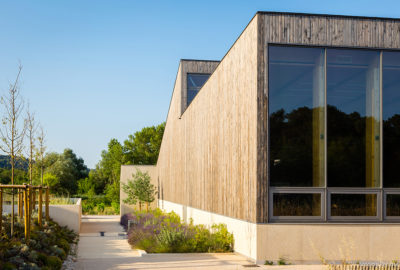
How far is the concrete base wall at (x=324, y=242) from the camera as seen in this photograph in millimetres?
9047

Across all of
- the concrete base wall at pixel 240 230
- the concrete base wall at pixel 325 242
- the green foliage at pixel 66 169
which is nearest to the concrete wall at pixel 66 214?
the concrete base wall at pixel 240 230

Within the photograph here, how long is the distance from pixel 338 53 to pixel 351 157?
208 cm

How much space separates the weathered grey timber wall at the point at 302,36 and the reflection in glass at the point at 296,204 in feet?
0.85

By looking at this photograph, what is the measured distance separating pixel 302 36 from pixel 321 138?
6.69ft

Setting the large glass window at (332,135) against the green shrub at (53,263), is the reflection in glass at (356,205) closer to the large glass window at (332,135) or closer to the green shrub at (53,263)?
the large glass window at (332,135)

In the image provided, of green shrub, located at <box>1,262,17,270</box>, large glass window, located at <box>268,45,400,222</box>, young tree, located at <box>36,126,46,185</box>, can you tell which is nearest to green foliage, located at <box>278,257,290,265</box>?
large glass window, located at <box>268,45,400,222</box>

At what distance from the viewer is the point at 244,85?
1012 centimetres

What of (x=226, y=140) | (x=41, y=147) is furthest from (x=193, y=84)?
(x=226, y=140)

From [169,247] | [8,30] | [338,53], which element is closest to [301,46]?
[338,53]

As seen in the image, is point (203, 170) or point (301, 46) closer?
point (301, 46)

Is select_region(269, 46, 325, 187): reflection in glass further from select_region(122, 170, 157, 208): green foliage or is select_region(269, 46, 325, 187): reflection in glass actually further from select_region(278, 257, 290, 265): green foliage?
select_region(122, 170, 157, 208): green foliage

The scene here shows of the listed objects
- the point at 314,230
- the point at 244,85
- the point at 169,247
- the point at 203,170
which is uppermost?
the point at 244,85

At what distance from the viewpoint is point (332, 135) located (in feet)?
30.5

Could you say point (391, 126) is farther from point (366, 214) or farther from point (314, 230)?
point (314, 230)
